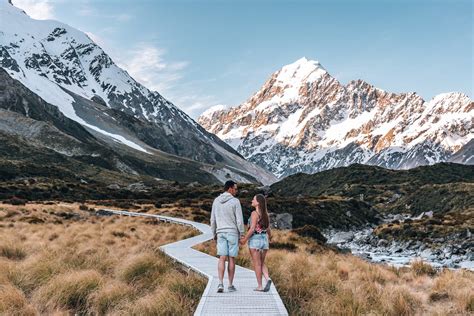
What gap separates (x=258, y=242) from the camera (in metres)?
10.2

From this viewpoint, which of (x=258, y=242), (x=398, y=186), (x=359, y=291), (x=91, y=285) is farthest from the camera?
(x=398, y=186)

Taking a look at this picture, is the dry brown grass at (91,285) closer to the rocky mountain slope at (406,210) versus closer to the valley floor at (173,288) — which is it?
the valley floor at (173,288)

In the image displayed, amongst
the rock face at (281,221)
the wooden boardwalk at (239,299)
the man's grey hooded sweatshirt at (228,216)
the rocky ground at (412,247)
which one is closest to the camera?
the wooden boardwalk at (239,299)

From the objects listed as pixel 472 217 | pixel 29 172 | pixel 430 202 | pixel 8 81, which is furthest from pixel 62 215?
pixel 8 81

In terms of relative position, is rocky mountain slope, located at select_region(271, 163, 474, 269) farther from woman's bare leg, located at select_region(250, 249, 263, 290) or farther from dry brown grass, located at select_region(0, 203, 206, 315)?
dry brown grass, located at select_region(0, 203, 206, 315)

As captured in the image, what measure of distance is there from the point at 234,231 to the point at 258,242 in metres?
0.65

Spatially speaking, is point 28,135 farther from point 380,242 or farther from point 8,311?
point 8,311

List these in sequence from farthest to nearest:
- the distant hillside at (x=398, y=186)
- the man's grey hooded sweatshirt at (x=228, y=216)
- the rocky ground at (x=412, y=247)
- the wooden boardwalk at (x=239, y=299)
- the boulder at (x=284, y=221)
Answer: the distant hillside at (x=398, y=186), the boulder at (x=284, y=221), the rocky ground at (x=412, y=247), the man's grey hooded sweatshirt at (x=228, y=216), the wooden boardwalk at (x=239, y=299)

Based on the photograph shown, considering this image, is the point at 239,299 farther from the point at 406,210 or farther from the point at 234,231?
the point at 406,210

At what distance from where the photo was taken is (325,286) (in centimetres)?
1046

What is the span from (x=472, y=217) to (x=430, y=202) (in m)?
27.9

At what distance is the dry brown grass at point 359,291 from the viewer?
883 cm

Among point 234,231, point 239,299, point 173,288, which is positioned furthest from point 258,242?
point 173,288

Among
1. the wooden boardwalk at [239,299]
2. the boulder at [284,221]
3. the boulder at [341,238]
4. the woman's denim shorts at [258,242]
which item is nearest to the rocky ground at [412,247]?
the boulder at [341,238]
